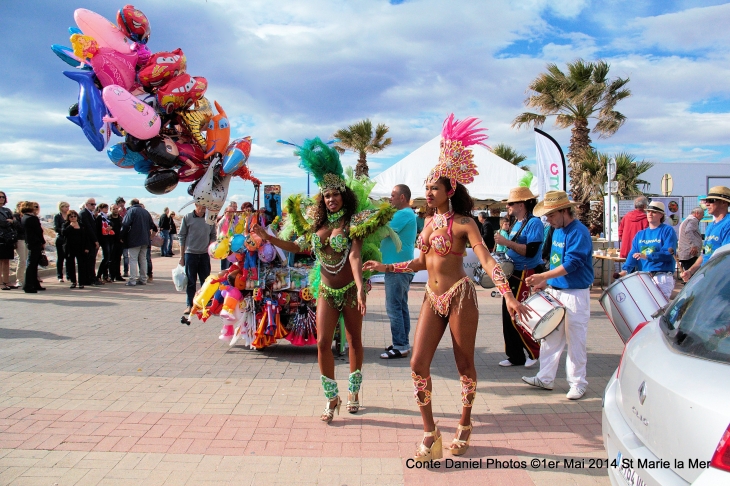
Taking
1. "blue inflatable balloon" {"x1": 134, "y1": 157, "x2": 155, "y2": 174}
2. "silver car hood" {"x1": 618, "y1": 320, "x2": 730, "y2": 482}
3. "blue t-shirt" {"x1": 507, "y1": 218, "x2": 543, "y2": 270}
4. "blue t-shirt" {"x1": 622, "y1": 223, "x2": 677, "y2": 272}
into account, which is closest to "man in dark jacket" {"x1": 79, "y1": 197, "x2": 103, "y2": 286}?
"blue inflatable balloon" {"x1": 134, "y1": 157, "x2": 155, "y2": 174}

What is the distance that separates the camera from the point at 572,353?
4.89m

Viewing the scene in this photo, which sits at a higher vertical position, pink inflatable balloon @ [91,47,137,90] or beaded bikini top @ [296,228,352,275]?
pink inflatable balloon @ [91,47,137,90]

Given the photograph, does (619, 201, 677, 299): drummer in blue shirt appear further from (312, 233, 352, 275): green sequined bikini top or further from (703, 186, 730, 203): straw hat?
(312, 233, 352, 275): green sequined bikini top

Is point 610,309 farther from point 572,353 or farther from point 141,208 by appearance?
point 141,208

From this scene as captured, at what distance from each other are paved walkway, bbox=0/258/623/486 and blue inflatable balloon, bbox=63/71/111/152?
2.40m

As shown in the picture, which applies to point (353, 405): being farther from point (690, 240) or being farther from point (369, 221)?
point (690, 240)

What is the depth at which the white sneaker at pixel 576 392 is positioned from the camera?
483cm

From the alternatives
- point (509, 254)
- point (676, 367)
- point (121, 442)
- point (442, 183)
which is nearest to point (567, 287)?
point (509, 254)

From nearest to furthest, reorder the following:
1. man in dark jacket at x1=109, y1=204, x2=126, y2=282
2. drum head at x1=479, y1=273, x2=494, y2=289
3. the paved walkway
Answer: the paved walkway, drum head at x1=479, y1=273, x2=494, y2=289, man in dark jacket at x1=109, y1=204, x2=126, y2=282

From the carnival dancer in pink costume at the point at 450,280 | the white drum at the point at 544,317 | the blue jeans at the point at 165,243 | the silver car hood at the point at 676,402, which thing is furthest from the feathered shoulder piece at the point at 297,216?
the blue jeans at the point at 165,243

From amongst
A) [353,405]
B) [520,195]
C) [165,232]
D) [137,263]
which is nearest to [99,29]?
[353,405]

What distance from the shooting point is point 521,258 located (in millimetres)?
5809

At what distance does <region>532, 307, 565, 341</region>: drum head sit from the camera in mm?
4523

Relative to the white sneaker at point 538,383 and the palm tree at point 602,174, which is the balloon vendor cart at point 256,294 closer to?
the white sneaker at point 538,383
